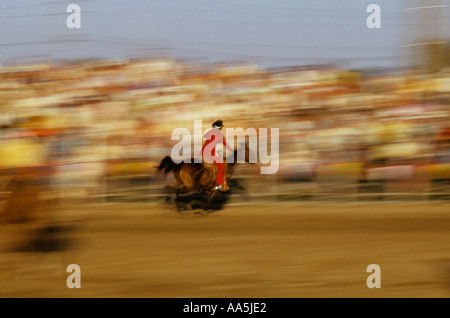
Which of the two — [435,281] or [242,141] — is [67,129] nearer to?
[242,141]

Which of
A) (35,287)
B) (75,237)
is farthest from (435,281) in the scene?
(75,237)

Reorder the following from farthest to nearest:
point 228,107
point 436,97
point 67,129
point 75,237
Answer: point 228,107 → point 436,97 → point 67,129 → point 75,237

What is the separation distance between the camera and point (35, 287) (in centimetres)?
469

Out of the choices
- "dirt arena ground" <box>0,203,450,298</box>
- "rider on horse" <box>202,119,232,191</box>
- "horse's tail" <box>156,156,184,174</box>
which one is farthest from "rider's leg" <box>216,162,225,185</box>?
"horse's tail" <box>156,156,184,174</box>

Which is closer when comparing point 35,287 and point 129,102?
point 35,287

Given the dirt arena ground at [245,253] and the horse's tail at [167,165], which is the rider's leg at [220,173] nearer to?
the dirt arena ground at [245,253]

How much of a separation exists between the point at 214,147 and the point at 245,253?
202 cm

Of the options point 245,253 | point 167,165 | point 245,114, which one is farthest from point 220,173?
point 245,253

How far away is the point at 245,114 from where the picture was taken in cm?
856

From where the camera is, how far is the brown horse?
759 cm

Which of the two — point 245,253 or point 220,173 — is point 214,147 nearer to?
point 220,173

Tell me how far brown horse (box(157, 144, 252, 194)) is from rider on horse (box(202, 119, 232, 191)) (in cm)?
5

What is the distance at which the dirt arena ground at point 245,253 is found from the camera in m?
4.66

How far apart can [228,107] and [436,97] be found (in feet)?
8.25
